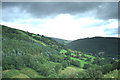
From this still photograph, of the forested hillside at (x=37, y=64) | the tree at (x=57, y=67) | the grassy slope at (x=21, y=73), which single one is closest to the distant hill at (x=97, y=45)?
the forested hillside at (x=37, y=64)

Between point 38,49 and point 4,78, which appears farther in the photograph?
point 38,49

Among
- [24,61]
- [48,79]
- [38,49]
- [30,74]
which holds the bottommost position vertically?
[48,79]

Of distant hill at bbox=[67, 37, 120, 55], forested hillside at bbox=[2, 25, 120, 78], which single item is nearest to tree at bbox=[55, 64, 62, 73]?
forested hillside at bbox=[2, 25, 120, 78]

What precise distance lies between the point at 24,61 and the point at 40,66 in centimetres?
345

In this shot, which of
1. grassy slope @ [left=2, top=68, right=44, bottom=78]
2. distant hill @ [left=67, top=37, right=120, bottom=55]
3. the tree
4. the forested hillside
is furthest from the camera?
distant hill @ [left=67, top=37, right=120, bottom=55]

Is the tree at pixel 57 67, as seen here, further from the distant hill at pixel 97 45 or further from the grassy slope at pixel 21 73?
the distant hill at pixel 97 45

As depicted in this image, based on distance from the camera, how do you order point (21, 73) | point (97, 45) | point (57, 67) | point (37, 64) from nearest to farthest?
point (21, 73)
point (37, 64)
point (57, 67)
point (97, 45)

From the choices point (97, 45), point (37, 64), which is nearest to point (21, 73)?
point (37, 64)

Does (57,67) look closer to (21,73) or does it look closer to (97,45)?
(21,73)

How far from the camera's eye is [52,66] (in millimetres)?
20891

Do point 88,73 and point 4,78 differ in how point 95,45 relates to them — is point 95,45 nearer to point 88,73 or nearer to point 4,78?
point 88,73

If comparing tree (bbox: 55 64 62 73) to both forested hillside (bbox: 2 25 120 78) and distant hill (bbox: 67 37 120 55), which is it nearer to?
forested hillside (bbox: 2 25 120 78)

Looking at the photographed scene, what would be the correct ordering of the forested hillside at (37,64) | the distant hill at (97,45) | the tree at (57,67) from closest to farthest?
the forested hillside at (37,64), the tree at (57,67), the distant hill at (97,45)

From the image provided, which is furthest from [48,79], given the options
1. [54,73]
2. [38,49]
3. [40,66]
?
[38,49]
